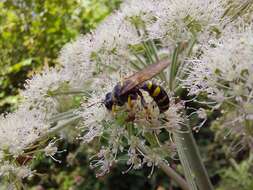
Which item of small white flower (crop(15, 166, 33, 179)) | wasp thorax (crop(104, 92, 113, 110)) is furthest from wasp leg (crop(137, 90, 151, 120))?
small white flower (crop(15, 166, 33, 179))

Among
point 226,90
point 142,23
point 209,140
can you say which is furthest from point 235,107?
point 209,140

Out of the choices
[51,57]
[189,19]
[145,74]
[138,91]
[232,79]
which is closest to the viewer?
[232,79]

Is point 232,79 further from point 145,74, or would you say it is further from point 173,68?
point 173,68

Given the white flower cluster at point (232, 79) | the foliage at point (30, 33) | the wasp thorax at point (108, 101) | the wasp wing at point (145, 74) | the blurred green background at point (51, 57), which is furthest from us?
the foliage at point (30, 33)

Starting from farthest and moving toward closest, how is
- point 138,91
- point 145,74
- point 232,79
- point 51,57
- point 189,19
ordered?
point 51,57
point 189,19
point 138,91
point 145,74
point 232,79

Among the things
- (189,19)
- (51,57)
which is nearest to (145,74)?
(189,19)

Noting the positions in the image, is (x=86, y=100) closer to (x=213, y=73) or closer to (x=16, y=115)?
(x=16, y=115)

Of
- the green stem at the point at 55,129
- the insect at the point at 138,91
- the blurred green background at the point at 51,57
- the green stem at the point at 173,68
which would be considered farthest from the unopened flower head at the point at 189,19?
the blurred green background at the point at 51,57

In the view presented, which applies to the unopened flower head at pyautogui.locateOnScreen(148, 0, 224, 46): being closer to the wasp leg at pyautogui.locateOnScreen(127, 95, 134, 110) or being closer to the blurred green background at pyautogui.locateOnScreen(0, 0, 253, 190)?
the wasp leg at pyautogui.locateOnScreen(127, 95, 134, 110)

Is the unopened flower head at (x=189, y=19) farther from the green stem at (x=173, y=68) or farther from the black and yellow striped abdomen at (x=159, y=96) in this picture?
the black and yellow striped abdomen at (x=159, y=96)
